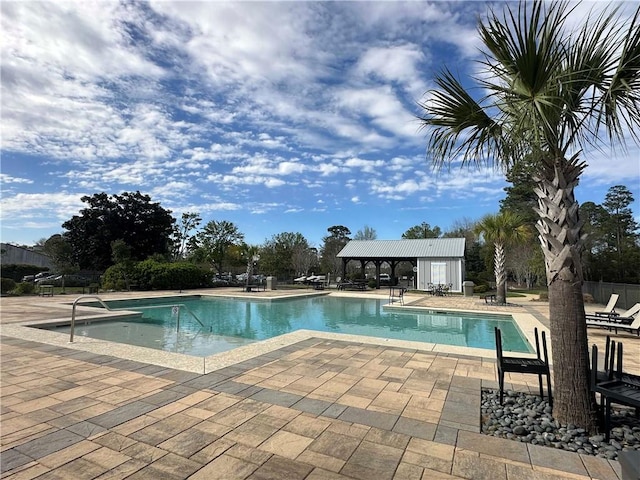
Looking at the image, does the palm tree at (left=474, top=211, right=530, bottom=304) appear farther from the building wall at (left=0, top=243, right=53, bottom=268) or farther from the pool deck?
the building wall at (left=0, top=243, right=53, bottom=268)

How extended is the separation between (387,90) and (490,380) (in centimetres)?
800

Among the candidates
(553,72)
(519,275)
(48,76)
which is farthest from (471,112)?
(519,275)

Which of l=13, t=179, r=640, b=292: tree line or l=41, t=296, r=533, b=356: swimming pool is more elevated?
l=13, t=179, r=640, b=292: tree line

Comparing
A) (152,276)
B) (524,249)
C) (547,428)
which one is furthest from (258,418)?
(524,249)

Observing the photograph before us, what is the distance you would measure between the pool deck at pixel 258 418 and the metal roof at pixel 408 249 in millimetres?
18185

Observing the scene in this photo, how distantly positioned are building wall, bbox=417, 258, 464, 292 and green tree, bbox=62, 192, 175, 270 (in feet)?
70.7

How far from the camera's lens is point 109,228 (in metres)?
26.0

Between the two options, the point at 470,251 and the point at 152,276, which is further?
the point at 470,251

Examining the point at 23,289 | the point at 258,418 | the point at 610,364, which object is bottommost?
the point at 258,418

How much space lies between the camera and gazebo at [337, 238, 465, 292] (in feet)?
75.4

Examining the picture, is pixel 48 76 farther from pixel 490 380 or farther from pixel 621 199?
pixel 621 199

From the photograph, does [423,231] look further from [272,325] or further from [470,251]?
[272,325]

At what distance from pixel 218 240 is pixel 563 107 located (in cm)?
3308

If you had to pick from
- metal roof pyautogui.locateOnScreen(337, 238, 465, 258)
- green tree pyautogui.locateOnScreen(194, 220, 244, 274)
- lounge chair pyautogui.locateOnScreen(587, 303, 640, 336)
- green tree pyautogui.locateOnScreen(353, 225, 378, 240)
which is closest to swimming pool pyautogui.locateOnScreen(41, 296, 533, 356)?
lounge chair pyautogui.locateOnScreen(587, 303, 640, 336)
